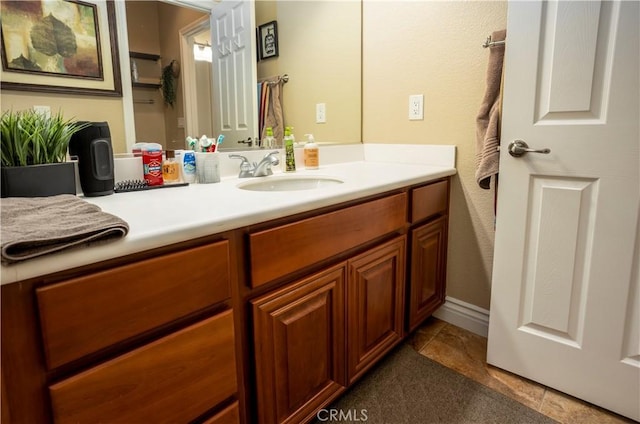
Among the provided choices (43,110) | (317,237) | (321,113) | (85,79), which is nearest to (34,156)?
(43,110)

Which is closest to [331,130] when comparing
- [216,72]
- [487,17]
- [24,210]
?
[216,72]

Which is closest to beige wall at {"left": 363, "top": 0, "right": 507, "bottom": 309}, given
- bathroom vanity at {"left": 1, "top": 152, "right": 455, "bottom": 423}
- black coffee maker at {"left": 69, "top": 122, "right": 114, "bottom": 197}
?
bathroom vanity at {"left": 1, "top": 152, "right": 455, "bottom": 423}

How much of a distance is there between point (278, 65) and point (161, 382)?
1459mm

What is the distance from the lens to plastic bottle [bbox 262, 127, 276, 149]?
1.70m

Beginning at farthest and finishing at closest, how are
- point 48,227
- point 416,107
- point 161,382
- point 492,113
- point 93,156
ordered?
1. point 416,107
2. point 492,113
3. point 93,156
4. point 161,382
5. point 48,227

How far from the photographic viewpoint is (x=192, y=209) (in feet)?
2.97

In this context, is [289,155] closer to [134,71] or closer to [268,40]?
[268,40]

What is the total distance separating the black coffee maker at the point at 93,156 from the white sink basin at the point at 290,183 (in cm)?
52

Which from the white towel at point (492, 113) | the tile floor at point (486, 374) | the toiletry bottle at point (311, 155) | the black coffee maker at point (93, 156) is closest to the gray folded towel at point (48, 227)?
the black coffee maker at point (93, 156)

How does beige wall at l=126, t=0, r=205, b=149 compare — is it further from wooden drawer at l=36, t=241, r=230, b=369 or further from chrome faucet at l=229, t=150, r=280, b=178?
wooden drawer at l=36, t=241, r=230, b=369

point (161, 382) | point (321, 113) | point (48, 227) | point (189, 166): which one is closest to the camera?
point (48, 227)

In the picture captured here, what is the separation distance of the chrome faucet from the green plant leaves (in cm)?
61

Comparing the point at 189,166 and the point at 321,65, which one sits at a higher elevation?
the point at 321,65

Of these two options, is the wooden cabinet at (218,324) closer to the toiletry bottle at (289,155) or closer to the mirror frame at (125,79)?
the toiletry bottle at (289,155)
